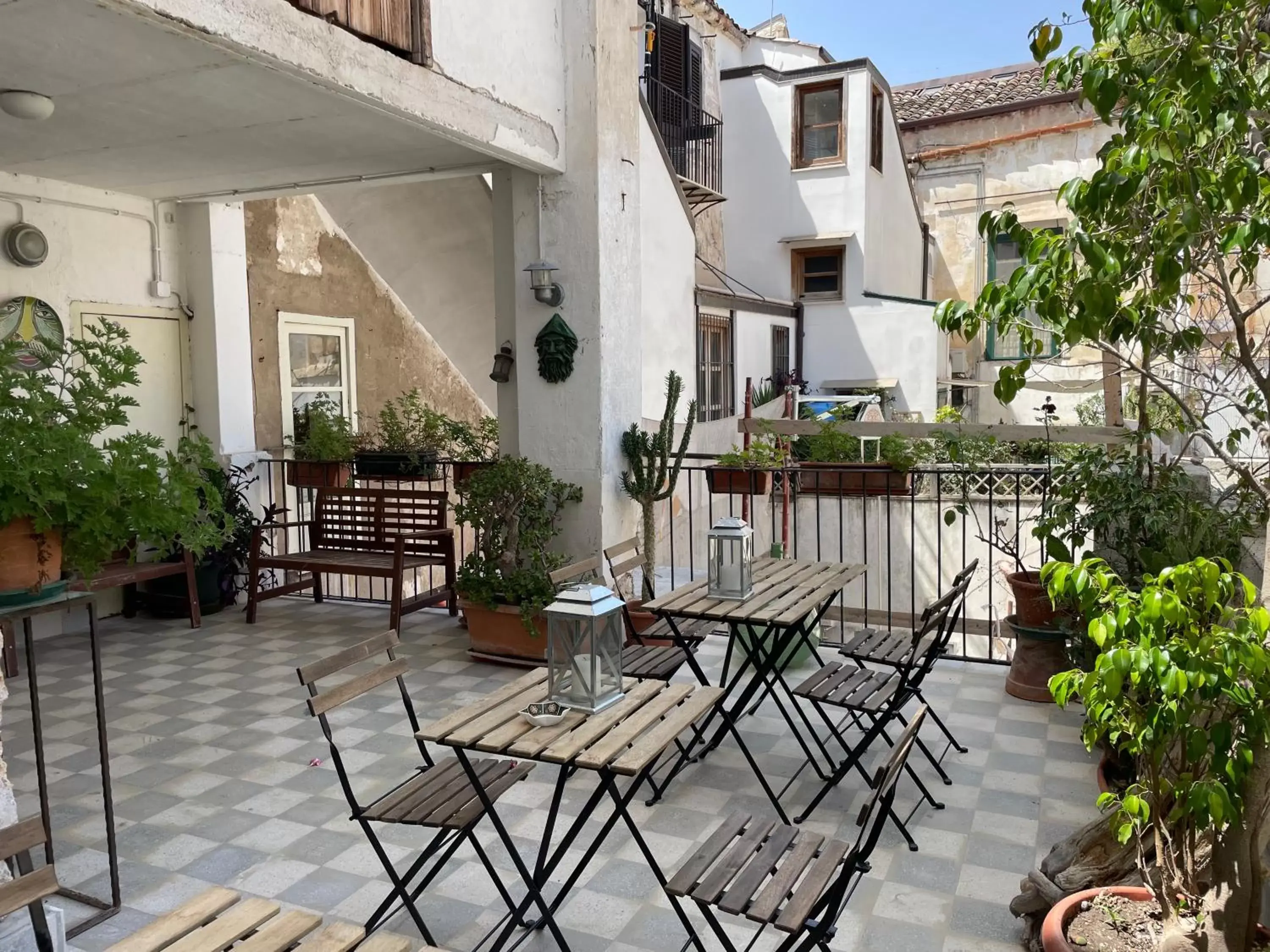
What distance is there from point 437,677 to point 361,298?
14.7ft

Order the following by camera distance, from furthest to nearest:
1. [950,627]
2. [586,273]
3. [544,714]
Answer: [586,273], [950,627], [544,714]

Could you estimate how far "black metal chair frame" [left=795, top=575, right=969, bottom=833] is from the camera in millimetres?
3561

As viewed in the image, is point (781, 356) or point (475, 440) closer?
point (475, 440)

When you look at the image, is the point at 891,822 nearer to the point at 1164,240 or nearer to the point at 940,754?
the point at 940,754

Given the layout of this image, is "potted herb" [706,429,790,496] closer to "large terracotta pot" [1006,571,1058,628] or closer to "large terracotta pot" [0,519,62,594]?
"large terracotta pot" [1006,571,1058,628]

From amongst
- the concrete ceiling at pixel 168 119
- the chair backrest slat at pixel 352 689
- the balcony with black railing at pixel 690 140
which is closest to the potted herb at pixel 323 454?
the concrete ceiling at pixel 168 119

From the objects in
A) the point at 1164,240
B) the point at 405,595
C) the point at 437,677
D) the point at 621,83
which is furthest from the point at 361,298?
the point at 1164,240

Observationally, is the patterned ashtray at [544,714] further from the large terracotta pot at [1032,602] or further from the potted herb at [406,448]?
the potted herb at [406,448]

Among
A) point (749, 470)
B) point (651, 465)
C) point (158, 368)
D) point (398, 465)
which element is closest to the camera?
point (651, 465)

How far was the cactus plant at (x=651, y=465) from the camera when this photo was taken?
595cm

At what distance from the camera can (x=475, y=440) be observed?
23.1 ft

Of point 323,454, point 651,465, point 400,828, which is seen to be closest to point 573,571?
point 400,828

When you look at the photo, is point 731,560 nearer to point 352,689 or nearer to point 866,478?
point 352,689

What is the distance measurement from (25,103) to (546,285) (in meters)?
2.70
